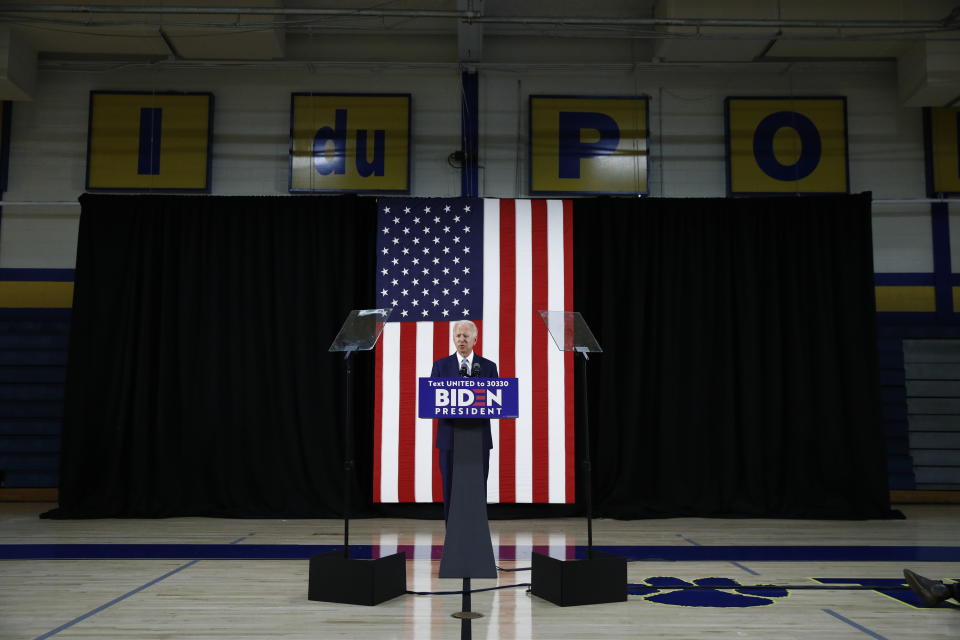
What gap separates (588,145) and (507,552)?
15.2 feet

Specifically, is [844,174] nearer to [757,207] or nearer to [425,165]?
[757,207]

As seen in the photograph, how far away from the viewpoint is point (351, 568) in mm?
3936

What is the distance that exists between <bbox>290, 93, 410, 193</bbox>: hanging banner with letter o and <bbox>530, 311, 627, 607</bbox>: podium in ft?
15.7

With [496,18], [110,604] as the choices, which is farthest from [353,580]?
[496,18]

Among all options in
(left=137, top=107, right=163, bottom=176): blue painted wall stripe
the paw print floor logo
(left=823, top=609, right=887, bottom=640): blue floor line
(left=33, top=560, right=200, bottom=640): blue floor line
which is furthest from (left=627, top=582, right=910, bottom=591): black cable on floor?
(left=137, top=107, right=163, bottom=176): blue painted wall stripe

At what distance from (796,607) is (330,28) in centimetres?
708

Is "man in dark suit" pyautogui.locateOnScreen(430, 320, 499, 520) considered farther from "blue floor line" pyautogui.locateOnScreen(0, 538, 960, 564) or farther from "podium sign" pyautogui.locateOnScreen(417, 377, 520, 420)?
"blue floor line" pyautogui.locateOnScreen(0, 538, 960, 564)

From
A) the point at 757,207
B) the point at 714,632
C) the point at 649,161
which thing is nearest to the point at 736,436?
the point at 757,207

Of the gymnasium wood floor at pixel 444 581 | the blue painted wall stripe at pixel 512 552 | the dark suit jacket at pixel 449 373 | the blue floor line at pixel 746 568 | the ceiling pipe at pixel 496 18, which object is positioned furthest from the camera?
the ceiling pipe at pixel 496 18

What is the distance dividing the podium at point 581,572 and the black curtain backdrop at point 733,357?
360 centimetres

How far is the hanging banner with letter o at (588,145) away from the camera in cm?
852

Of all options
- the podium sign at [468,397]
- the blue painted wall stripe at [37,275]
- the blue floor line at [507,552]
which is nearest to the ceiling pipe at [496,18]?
the blue painted wall stripe at [37,275]

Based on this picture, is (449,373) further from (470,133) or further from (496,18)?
(470,133)

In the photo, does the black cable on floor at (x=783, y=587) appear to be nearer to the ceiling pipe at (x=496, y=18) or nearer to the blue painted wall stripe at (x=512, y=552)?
the blue painted wall stripe at (x=512, y=552)
